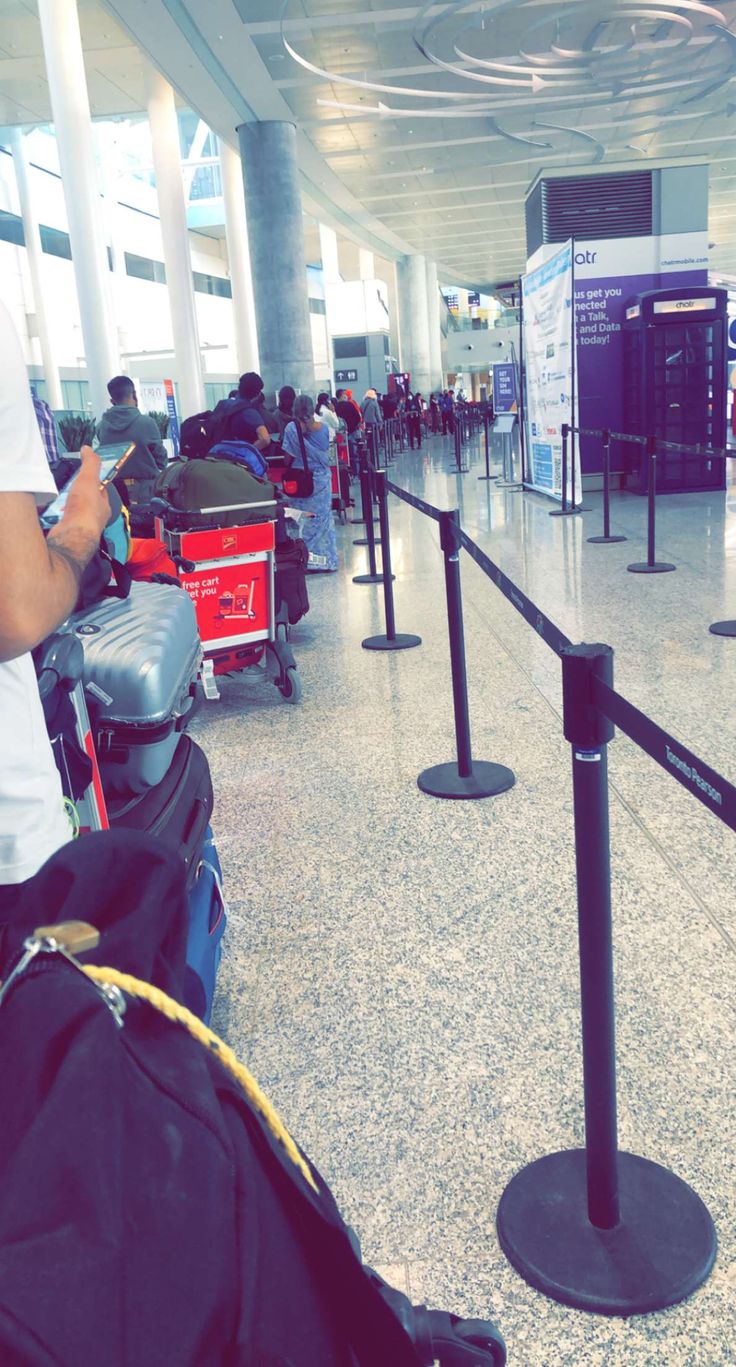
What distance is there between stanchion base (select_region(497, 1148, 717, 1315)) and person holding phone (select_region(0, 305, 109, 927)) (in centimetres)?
112

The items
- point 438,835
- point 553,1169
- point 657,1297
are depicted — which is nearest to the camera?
point 657,1297

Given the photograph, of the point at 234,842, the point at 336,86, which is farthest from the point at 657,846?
the point at 336,86

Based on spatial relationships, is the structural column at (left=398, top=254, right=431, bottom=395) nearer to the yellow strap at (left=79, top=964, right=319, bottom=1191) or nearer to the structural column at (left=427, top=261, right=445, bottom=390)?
the structural column at (left=427, top=261, right=445, bottom=390)

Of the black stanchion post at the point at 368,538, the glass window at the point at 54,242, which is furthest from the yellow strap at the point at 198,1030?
the glass window at the point at 54,242

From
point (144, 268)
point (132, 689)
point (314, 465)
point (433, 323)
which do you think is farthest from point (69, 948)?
point (433, 323)

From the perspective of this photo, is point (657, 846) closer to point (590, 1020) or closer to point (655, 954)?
point (655, 954)

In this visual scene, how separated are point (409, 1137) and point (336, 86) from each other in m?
18.4

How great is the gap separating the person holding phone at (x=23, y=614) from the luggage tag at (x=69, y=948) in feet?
2.14

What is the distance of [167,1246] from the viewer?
0.59m

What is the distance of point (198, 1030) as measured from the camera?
693 mm

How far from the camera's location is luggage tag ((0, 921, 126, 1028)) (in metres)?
0.63

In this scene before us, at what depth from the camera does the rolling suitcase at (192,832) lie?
2324 mm

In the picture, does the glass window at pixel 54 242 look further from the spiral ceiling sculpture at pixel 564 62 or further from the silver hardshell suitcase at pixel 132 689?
the silver hardshell suitcase at pixel 132 689

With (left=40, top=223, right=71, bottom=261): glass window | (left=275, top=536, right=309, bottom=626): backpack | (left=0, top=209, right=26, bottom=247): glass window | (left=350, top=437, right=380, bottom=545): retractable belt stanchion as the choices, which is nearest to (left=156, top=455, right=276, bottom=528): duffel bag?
(left=275, top=536, right=309, bottom=626): backpack
